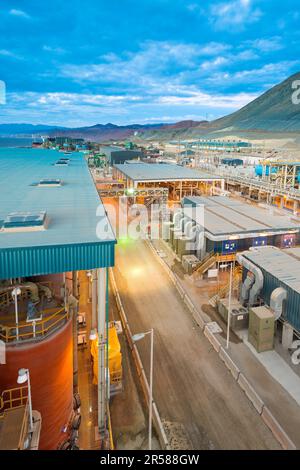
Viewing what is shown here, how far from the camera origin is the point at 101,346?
40.2ft

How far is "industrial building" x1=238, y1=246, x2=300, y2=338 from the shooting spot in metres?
17.3

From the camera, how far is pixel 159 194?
46.0 meters

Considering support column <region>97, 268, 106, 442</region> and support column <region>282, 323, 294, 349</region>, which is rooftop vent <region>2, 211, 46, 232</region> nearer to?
support column <region>97, 268, 106, 442</region>

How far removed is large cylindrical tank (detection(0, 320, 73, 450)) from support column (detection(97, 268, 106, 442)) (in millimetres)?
1373

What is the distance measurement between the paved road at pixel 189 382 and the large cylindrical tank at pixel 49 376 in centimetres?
413

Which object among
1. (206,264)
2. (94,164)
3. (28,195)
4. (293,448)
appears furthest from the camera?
(94,164)

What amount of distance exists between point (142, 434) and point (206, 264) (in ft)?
49.8

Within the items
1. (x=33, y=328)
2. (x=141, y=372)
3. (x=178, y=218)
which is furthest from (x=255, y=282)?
(x=178, y=218)

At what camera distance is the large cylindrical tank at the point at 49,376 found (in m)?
11.2

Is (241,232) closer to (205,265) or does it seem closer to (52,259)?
(205,265)

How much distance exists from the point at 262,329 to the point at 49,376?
1096 centimetres

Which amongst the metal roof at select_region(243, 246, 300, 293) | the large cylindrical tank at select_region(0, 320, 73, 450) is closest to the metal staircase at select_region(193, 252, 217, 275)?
the metal roof at select_region(243, 246, 300, 293)

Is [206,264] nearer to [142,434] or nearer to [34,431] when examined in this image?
[142,434]
